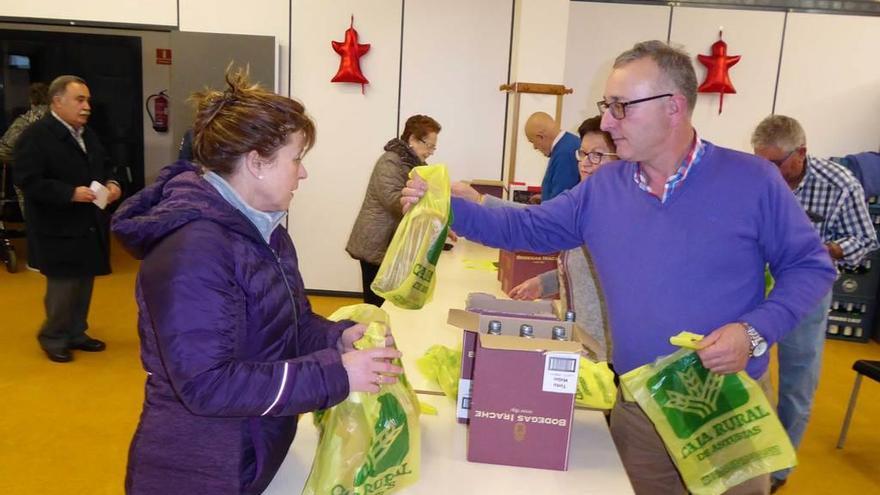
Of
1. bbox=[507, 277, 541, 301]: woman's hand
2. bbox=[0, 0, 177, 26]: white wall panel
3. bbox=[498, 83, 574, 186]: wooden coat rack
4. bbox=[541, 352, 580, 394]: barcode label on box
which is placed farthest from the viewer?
bbox=[0, 0, 177, 26]: white wall panel

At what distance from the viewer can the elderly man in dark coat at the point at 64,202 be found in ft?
12.1

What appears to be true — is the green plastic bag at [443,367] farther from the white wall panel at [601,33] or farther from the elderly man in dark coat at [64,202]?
the white wall panel at [601,33]

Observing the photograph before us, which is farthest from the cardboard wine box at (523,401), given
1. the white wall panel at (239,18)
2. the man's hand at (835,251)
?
the white wall panel at (239,18)

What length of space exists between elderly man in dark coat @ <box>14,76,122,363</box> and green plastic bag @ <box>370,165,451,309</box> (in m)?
2.74

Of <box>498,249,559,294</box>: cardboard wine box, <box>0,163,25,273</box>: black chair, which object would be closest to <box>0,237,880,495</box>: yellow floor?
<box>0,163,25,273</box>: black chair

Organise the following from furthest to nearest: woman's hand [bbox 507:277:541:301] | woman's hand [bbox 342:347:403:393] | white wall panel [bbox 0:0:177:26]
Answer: white wall panel [bbox 0:0:177:26] < woman's hand [bbox 507:277:541:301] < woman's hand [bbox 342:347:403:393]

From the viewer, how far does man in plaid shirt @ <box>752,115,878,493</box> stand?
9.64 feet

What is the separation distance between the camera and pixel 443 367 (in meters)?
1.93

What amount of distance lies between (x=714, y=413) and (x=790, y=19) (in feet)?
17.2

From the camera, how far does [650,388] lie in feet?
4.81

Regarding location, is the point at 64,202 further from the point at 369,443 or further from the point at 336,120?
the point at 369,443

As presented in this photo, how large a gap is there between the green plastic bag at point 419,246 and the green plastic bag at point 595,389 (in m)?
0.51

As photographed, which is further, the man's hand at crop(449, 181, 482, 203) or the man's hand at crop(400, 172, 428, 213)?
the man's hand at crop(449, 181, 482, 203)

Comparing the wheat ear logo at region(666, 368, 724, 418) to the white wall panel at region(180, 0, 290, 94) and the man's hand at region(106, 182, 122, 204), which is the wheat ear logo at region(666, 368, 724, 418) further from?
the white wall panel at region(180, 0, 290, 94)
